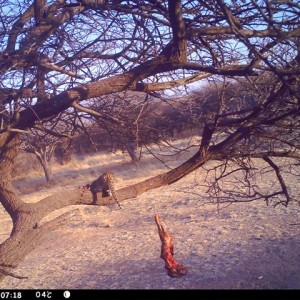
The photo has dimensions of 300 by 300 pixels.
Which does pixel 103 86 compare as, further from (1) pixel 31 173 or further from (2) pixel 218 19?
(1) pixel 31 173

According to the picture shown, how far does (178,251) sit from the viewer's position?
31.5 ft

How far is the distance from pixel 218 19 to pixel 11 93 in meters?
2.29

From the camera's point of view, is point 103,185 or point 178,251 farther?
point 178,251

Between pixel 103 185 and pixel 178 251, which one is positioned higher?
pixel 103 185

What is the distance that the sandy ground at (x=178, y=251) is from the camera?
727 cm

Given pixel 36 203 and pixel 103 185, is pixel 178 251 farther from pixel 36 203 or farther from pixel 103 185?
pixel 36 203
